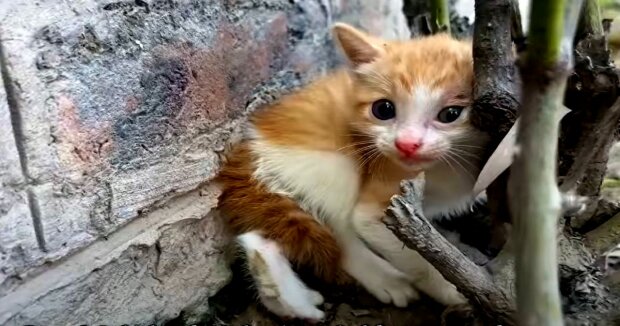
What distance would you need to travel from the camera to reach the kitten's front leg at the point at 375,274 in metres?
0.96

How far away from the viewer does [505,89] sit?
0.78 metres

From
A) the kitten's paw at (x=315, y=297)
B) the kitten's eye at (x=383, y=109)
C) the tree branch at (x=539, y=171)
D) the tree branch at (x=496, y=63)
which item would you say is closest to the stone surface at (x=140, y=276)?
the kitten's paw at (x=315, y=297)

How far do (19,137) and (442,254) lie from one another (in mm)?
447

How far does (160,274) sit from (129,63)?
0.28 meters

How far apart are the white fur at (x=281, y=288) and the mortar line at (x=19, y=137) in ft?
1.03

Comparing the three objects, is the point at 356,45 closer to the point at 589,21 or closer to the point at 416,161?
the point at 416,161

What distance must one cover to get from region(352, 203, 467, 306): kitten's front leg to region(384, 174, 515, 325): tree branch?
172 mm

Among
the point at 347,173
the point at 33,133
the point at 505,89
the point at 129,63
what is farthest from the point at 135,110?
the point at 505,89

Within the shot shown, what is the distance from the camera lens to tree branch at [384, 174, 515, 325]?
721mm

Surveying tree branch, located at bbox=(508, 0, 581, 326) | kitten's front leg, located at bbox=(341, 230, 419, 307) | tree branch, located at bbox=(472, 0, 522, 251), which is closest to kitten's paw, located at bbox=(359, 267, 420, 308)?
kitten's front leg, located at bbox=(341, 230, 419, 307)

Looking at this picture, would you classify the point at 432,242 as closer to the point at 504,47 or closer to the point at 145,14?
the point at 504,47

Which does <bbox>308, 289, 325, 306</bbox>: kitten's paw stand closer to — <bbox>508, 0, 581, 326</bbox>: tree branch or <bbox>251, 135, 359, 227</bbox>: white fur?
<bbox>251, 135, 359, 227</bbox>: white fur

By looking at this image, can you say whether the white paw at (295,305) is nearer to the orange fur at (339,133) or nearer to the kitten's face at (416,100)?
the orange fur at (339,133)

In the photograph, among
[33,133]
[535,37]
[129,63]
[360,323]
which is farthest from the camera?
[360,323]
